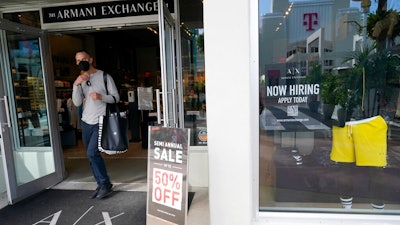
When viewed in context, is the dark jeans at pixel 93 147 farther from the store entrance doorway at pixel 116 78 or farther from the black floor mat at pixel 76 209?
the store entrance doorway at pixel 116 78

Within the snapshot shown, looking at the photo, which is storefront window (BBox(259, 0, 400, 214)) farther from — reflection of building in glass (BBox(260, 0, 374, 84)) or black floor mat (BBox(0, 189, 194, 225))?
black floor mat (BBox(0, 189, 194, 225))

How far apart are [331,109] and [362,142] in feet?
1.15

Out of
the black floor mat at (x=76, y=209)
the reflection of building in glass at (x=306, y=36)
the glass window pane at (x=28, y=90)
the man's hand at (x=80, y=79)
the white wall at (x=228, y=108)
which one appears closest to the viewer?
the white wall at (x=228, y=108)

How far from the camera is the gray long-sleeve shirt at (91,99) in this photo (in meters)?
2.67

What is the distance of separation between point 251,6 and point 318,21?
76 cm

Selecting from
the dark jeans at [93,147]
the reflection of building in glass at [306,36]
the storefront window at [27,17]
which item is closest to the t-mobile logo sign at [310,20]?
the reflection of building in glass at [306,36]

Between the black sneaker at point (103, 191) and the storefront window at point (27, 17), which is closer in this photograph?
the black sneaker at point (103, 191)

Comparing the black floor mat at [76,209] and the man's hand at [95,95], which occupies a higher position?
the man's hand at [95,95]

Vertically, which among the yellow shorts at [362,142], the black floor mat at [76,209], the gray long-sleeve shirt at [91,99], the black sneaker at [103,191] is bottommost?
the black floor mat at [76,209]

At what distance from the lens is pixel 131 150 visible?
15.6 feet

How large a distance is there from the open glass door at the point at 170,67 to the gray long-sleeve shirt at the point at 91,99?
2.19 feet

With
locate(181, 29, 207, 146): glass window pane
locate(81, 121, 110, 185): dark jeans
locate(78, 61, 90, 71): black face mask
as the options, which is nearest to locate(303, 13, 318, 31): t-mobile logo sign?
locate(181, 29, 207, 146): glass window pane

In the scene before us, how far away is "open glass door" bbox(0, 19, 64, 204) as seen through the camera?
295 centimetres

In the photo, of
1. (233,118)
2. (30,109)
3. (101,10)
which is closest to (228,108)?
(233,118)
